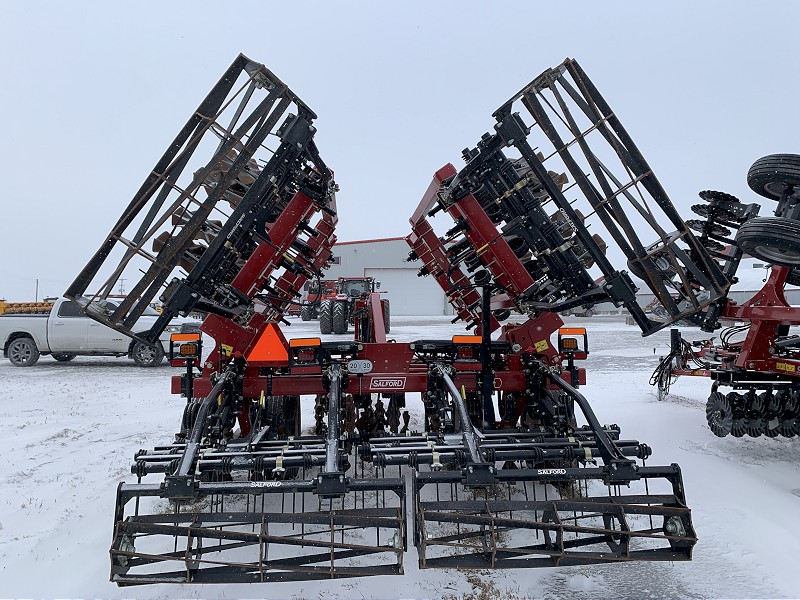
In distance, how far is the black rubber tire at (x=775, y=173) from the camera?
199 inches

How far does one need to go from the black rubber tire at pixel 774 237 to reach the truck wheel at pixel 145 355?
12.6 m

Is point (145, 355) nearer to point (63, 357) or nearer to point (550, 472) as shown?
point (63, 357)

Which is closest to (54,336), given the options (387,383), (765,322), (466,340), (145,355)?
(145,355)

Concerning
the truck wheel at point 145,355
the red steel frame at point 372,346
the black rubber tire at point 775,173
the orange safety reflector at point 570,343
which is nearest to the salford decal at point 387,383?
the red steel frame at point 372,346

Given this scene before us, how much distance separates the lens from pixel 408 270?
36.9 m

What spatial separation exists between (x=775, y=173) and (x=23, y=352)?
15233mm

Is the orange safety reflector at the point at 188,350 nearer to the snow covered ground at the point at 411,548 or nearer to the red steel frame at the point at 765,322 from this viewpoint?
the snow covered ground at the point at 411,548

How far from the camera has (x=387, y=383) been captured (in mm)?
4957

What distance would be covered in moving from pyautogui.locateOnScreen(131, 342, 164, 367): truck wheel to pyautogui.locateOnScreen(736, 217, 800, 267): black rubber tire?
1256 cm

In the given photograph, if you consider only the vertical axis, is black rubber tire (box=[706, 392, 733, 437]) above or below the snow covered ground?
above

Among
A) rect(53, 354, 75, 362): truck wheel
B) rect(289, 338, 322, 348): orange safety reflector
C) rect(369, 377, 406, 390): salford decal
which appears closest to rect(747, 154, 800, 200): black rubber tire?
rect(369, 377, 406, 390): salford decal

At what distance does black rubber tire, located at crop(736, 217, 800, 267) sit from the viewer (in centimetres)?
448

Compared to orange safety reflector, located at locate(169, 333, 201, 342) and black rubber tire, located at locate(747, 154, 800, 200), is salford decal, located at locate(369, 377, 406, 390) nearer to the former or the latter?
orange safety reflector, located at locate(169, 333, 201, 342)

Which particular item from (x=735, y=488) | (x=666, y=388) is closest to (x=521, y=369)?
(x=735, y=488)
